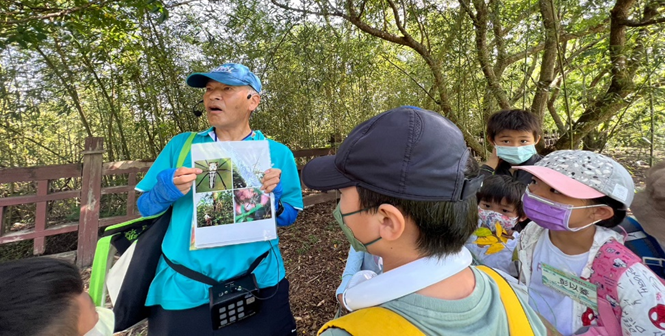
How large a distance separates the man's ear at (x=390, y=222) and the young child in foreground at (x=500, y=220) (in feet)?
3.41

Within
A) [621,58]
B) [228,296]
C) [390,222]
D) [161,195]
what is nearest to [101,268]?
[161,195]

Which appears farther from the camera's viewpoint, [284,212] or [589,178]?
[284,212]

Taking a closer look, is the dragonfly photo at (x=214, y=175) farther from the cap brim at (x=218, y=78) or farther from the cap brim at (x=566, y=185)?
the cap brim at (x=566, y=185)

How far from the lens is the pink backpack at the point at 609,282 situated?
3.58ft

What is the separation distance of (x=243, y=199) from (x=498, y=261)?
142cm

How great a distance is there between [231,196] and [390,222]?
95 cm

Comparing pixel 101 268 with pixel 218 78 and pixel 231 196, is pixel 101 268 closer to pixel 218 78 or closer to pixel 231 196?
pixel 231 196

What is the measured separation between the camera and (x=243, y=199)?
4.85 feet

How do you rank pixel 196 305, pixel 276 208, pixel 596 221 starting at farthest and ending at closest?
pixel 276 208
pixel 196 305
pixel 596 221

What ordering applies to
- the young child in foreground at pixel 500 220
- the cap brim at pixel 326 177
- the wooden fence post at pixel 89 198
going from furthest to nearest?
the wooden fence post at pixel 89 198
the young child in foreground at pixel 500 220
the cap brim at pixel 326 177

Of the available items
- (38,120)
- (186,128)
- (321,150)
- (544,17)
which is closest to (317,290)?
(321,150)

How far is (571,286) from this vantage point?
1.25m

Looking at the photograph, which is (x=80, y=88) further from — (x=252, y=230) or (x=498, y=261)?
(x=498, y=261)

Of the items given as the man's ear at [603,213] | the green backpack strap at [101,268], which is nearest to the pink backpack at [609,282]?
the man's ear at [603,213]
